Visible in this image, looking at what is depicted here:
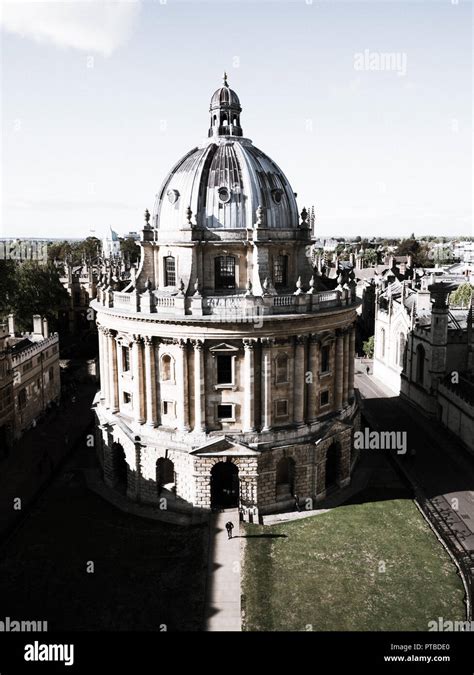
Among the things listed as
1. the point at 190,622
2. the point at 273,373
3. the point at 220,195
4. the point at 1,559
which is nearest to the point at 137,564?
the point at 190,622

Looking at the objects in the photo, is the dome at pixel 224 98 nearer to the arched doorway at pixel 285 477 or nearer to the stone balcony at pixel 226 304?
the stone balcony at pixel 226 304

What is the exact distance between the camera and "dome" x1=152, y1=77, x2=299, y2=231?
131 ft

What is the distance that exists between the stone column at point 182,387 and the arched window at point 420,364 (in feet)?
106

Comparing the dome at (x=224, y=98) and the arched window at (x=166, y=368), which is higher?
the dome at (x=224, y=98)

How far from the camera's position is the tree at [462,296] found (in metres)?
80.8

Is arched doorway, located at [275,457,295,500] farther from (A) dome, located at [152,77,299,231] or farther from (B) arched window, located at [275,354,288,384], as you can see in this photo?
(A) dome, located at [152,77,299,231]

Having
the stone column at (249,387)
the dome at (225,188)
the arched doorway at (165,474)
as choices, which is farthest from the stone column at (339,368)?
the arched doorway at (165,474)

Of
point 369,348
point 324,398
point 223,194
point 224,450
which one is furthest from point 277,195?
point 369,348

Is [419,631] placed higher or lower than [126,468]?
lower

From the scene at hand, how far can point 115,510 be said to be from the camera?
40.1 meters

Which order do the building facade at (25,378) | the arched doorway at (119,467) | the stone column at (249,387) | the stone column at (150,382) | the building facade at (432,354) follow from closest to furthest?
the stone column at (249,387), the stone column at (150,382), the arched doorway at (119,467), the building facade at (25,378), the building facade at (432,354)

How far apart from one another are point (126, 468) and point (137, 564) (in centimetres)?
1060

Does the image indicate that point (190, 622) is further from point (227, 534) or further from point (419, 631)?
point (419, 631)

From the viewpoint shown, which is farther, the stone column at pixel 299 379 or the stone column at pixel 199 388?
the stone column at pixel 299 379
